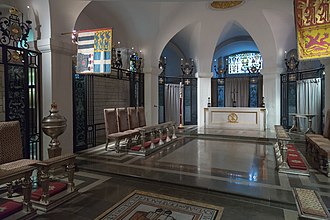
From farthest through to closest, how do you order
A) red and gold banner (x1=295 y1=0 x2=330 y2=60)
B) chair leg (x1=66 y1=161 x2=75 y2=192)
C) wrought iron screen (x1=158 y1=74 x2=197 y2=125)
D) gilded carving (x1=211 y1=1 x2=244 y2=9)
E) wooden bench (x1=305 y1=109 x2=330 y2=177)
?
wrought iron screen (x1=158 y1=74 x2=197 y2=125) < gilded carving (x1=211 y1=1 x2=244 y2=9) < wooden bench (x1=305 y1=109 x2=330 y2=177) < red and gold banner (x1=295 y1=0 x2=330 y2=60) < chair leg (x1=66 y1=161 x2=75 y2=192)

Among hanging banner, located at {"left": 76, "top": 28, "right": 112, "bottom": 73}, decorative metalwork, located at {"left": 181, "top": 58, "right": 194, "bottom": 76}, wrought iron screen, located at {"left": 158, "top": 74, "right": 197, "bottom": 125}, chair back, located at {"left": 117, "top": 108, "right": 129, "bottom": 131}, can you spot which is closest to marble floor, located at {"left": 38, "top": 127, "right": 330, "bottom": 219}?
chair back, located at {"left": 117, "top": 108, "right": 129, "bottom": 131}

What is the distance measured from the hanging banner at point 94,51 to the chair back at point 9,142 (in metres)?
1.85

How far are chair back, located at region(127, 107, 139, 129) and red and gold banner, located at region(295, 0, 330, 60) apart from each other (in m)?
4.43

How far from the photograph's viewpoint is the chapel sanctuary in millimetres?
2807

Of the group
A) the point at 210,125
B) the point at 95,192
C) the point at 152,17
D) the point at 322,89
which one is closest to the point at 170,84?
the point at 210,125

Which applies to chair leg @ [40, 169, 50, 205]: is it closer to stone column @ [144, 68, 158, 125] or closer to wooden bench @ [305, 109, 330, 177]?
wooden bench @ [305, 109, 330, 177]

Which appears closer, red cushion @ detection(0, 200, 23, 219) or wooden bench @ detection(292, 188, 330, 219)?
wooden bench @ detection(292, 188, 330, 219)

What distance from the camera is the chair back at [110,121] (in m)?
5.40

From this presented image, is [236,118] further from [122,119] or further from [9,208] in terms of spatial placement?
[9,208]

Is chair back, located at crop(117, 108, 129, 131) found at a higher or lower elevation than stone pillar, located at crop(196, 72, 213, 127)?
lower

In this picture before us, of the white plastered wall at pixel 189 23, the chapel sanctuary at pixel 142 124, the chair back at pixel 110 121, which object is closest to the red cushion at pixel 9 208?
the chapel sanctuary at pixel 142 124

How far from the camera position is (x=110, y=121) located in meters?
5.52

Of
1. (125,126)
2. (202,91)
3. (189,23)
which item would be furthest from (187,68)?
(125,126)

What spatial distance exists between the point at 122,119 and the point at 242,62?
10.7 metres
